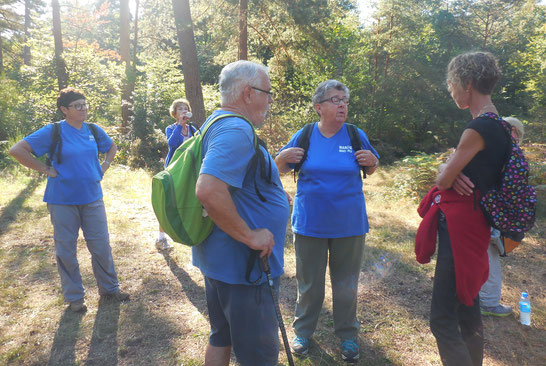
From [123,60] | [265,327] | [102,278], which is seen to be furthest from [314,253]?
[123,60]

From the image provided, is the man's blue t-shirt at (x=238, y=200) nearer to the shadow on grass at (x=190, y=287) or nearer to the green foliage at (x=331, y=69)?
the shadow on grass at (x=190, y=287)

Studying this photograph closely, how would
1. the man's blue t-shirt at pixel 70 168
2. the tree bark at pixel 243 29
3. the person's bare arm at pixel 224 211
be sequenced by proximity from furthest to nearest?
the tree bark at pixel 243 29 → the man's blue t-shirt at pixel 70 168 → the person's bare arm at pixel 224 211

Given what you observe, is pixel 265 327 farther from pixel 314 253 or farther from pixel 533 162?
pixel 533 162

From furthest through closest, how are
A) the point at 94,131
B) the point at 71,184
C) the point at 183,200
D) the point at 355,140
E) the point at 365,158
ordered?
the point at 94,131
the point at 71,184
the point at 355,140
the point at 365,158
the point at 183,200

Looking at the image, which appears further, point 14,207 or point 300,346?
point 14,207

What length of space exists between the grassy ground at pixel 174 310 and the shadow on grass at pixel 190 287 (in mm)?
13

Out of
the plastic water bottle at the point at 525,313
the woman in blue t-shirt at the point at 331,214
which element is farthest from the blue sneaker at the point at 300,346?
the plastic water bottle at the point at 525,313

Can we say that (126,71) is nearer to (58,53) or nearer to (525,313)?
(58,53)

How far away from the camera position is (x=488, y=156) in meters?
1.93

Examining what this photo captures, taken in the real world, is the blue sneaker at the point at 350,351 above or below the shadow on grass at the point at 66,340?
above

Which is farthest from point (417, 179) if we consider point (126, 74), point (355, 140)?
point (126, 74)

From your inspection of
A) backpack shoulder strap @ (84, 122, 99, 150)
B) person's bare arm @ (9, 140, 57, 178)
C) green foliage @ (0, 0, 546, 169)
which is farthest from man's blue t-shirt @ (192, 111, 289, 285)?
green foliage @ (0, 0, 546, 169)

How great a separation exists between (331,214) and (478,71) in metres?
1.36

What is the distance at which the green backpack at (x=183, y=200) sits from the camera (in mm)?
1729
